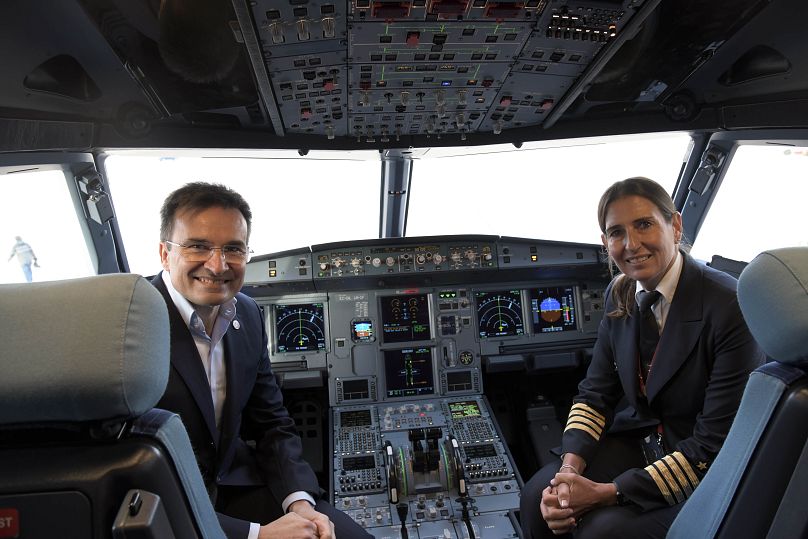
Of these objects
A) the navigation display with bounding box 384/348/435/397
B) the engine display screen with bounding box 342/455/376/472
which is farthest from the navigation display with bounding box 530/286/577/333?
the engine display screen with bounding box 342/455/376/472

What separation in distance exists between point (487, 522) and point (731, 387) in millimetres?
1540

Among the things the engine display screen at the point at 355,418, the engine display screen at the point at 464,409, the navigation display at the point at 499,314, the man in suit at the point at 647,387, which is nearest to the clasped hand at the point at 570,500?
the man in suit at the point at 647,387

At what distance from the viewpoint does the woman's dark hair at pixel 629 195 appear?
2.05m

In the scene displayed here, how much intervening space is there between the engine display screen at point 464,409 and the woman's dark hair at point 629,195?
161 cm

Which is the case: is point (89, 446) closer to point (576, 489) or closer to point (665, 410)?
point (576, 489)

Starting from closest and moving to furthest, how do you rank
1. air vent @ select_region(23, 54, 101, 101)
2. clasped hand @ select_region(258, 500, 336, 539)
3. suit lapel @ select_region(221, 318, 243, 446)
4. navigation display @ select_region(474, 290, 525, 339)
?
clasped hand @ select_region(258, 500, 336, 539) → suit lapel @ select_region(221, 318, 243, 446) → air vent @ select_region(23, 54, 101, 101) → navigation display @ select_region(474, 290, 525, 339)

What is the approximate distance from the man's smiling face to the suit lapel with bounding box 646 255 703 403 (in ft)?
4.85

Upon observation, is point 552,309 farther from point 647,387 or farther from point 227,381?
point 227,381

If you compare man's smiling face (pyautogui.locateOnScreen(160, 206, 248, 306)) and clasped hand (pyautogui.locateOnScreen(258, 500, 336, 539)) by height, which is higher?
man's smiling face (pyautogui.locateOnScreen(160, 206, 248, 306))

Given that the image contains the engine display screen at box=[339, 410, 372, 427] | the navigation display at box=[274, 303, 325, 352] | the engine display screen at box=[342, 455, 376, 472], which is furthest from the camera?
the navigation display at box=[274, 303, 325, 352]

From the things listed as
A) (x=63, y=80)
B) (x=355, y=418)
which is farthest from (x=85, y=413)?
(x=355, y=418)

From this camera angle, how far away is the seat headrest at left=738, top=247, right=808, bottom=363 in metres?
0.91

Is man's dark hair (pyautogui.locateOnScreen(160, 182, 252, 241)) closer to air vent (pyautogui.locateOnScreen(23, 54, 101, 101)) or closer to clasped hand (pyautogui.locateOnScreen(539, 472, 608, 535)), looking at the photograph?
air vent (pyautogui.locateOnScreen(23, 54, 101, 101))

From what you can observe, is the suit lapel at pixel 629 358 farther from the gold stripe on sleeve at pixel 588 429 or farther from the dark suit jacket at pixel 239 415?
the dark suit jacket at pixel 239 415
